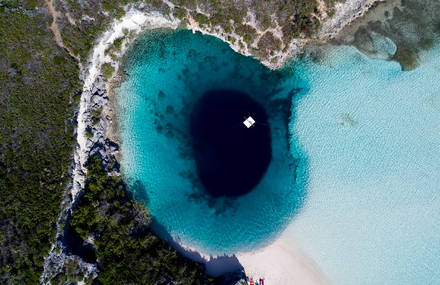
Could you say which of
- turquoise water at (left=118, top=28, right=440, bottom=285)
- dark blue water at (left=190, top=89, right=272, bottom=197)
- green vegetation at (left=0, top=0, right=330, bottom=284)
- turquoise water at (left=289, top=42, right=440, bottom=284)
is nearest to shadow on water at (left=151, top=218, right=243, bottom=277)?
turquoise water at (left=118, top=28, right=440, bottom=285)

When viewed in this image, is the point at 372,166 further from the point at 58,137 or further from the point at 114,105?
the point at 58,137

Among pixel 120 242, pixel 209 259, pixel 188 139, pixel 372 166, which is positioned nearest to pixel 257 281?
pixel 209 259

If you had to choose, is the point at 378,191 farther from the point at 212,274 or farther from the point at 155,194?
the point at 155,194

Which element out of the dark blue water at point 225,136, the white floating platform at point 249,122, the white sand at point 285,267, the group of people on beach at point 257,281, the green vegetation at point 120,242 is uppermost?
the white floating platform at point 249,122

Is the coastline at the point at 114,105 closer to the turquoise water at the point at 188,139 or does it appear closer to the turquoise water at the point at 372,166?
the turquoise water at the point at 188,139

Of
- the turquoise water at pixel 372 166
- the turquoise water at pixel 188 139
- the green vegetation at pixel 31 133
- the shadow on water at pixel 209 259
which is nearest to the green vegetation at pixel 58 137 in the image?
the green vegetation at pixel 31 133
